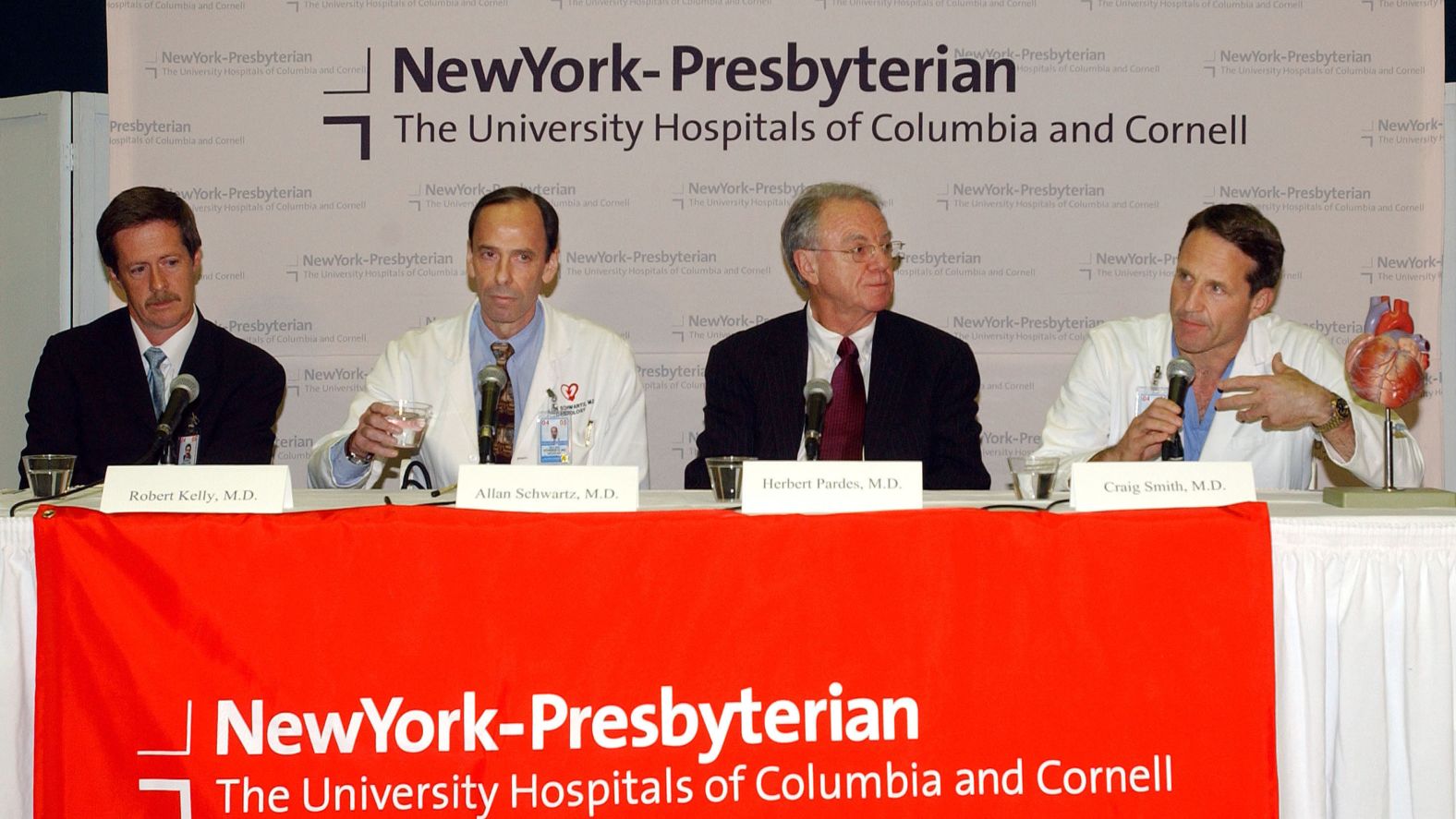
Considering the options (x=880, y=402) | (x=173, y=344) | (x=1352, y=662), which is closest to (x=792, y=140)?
(x=880, y=402)

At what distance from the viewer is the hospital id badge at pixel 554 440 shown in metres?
3.34

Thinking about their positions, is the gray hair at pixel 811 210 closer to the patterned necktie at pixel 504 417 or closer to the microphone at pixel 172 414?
the patterned necktie at pixel 504 417

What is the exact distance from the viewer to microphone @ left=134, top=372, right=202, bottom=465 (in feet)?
8.13

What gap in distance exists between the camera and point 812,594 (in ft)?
6.50

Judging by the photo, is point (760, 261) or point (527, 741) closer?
point (527, 741)

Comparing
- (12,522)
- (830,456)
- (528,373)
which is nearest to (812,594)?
(12,522)

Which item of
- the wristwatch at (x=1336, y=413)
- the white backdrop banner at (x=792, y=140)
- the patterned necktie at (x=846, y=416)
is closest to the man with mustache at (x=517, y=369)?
the patterned necktie at (x=846, y=416)

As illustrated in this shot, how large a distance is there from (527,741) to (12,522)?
929 mm

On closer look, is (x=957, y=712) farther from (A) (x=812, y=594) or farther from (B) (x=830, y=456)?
(B) (x=830, y=456)

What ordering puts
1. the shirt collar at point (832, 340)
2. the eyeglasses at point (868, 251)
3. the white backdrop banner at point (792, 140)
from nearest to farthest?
the eyeglasses at point (868, 251) → the shirt collar at point (832, 340) → the white backdrop banner at point (792, 140)

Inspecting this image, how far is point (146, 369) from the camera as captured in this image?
12.3 feet

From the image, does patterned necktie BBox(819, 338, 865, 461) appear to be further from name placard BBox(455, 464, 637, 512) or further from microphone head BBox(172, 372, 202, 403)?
microphone head BBox(172, 372, 202, 403)

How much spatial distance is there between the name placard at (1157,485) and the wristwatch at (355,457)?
173 cm

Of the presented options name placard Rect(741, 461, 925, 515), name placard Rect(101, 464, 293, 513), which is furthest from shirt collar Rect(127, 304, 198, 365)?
name placard Rect(741, 461, 925, 515)
